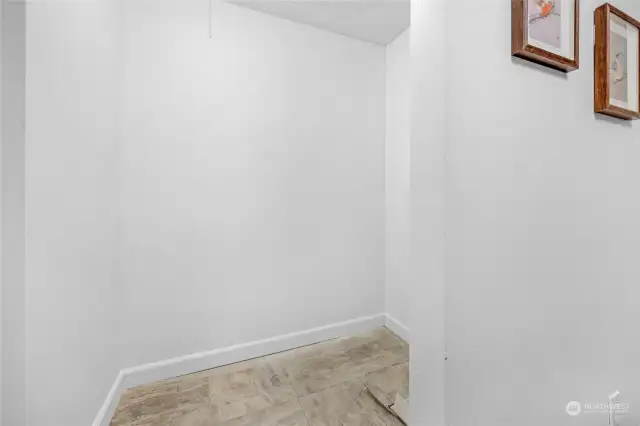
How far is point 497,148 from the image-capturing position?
863 millimetres

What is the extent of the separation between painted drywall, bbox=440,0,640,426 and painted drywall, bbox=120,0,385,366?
143 centimetres

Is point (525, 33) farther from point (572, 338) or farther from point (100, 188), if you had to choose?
point (100, 188)

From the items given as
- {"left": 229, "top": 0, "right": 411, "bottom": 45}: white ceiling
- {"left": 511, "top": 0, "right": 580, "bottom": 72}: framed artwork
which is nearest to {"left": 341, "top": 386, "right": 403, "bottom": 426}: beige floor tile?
{"left": 511, "top": 0, "right": 580, "bottom": 72}: framed artwork

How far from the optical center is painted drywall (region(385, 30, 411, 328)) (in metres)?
2.19

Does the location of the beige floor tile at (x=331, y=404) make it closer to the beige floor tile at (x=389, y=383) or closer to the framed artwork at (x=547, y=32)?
the beige floor tile at (x=389, y=383)

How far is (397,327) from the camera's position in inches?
88.5

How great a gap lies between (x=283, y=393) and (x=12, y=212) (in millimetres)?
1496

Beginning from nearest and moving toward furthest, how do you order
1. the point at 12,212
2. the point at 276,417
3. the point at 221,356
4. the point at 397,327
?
the point at 12,212, the point at 276,417, the point at 221,356, the point at 397,327

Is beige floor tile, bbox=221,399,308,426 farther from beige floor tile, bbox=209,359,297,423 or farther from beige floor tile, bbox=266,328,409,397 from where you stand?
beige floor tile, bbox=266,328,409,397

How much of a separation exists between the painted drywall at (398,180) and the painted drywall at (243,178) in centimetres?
8

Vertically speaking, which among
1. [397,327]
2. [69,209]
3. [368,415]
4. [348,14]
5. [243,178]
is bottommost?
[368,415]

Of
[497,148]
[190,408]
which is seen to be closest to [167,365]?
[190,408]

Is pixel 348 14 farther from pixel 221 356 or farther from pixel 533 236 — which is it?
pixel 221 356

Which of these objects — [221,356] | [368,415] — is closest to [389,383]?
[368,415]
